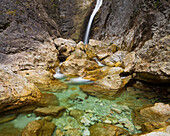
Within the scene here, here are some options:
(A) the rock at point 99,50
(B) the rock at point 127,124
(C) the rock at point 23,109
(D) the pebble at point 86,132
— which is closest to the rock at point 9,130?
(C) the rock at point 23,109

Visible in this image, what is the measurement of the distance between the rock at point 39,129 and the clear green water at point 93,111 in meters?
0.21

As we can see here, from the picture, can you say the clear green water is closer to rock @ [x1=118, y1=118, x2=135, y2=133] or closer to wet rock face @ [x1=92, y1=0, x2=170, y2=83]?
rock @ [x1=118, y1=118, x2=135, y2=133]

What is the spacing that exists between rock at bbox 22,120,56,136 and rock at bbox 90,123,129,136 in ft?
3.51

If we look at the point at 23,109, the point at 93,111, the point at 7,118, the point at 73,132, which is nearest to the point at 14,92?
the point at 23,109

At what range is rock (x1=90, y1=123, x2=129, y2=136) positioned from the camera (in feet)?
7.65

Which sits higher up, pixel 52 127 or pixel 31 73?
pixel 31 73

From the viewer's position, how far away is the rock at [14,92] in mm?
2881

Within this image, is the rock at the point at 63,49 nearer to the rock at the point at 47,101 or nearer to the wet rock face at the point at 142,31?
the wet rock face at the point at 142,31

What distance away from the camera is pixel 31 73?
5906 mm

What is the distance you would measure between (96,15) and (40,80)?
52.3 feet

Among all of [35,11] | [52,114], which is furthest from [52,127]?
[35,11]

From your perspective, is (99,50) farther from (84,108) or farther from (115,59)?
(84,108)

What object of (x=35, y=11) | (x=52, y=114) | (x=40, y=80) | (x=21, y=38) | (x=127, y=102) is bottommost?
(x=127, y=102)

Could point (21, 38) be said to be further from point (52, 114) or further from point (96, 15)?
point (96, 15)
